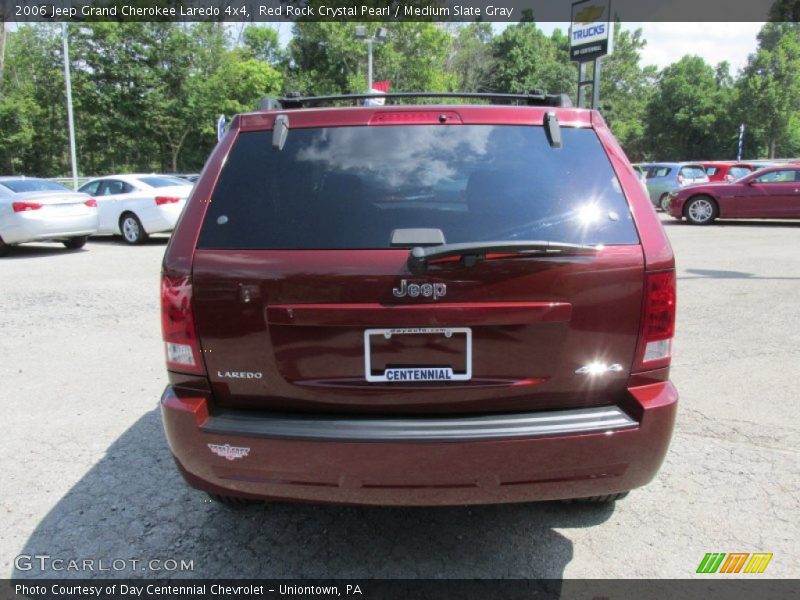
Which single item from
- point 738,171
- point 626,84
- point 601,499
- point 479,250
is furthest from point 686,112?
point 479,250

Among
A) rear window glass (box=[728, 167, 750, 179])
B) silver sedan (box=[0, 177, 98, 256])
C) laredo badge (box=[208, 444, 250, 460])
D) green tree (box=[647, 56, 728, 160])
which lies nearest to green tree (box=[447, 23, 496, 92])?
green tree (box=[647, 56, 728, 160])

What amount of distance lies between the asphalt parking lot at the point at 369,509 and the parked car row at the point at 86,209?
23.2 ft

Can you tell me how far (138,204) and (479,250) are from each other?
517 inches

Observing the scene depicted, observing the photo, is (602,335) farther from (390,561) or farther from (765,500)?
(765,500)

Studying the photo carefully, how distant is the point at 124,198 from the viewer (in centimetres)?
1399

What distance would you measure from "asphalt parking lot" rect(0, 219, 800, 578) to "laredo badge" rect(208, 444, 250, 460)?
2.19 feet

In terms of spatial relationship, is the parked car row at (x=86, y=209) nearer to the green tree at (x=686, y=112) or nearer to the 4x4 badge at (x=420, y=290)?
the 4x4 badge at (x=420, y=290)

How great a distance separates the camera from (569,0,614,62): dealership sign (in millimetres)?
17156

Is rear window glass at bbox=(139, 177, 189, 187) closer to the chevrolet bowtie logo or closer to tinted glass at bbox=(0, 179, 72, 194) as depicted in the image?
tinted glass at bbox=(0, 179, 72, 194)

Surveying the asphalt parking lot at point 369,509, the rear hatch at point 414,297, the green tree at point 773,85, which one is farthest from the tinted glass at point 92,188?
the green tree at point 773,85

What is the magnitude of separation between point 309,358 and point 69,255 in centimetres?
1166

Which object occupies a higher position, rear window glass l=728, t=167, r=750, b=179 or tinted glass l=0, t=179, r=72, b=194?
rear window glass l=728, t=167, r=750, b=179

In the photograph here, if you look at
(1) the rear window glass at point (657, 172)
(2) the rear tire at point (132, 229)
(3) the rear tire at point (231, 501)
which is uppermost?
(1) the rear window glass at point (657, 172)

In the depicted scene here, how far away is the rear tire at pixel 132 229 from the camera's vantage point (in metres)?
13.9
